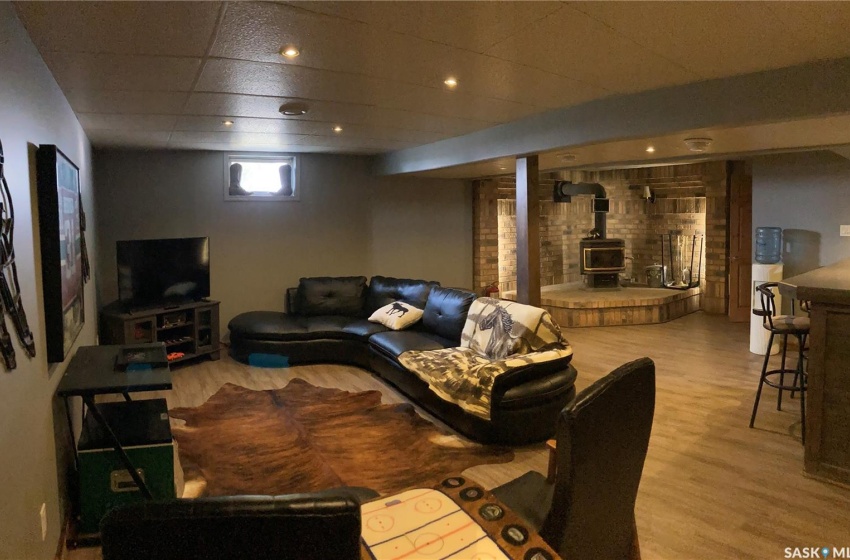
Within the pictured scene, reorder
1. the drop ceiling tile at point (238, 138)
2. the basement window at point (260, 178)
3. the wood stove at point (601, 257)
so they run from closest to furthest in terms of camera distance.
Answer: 1. the drop ceiling tile at point (238, 138)
2. the basement window at point (260, 178)
3. the wood stove at point (601, 257)

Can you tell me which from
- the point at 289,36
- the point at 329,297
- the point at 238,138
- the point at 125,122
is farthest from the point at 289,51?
the point at 329,297

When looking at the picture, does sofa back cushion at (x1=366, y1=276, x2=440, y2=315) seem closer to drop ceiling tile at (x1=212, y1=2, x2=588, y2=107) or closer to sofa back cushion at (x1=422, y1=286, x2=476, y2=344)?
sofa back cushion at (x1=422, y1=286, x2=476, y2=344)

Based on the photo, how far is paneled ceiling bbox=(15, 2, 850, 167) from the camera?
2156mm

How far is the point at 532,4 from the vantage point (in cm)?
210

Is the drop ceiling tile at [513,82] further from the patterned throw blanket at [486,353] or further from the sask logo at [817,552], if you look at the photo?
the sask logo at [817,552]

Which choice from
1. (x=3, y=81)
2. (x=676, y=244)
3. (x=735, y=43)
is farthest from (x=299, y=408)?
(x=676, y=244)

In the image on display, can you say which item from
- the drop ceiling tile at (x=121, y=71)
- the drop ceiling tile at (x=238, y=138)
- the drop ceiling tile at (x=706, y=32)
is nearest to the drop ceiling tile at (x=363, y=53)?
the drop ceiling tile at (x=121, y=71)

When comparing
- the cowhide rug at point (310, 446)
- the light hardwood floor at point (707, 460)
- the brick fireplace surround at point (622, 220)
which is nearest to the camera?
the light hardwood floor at point (707, 460)

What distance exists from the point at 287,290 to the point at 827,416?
17.8 ft

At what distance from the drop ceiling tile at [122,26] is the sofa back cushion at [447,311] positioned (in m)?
A: 2.97

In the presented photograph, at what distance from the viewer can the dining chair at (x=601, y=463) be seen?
1.56 meters

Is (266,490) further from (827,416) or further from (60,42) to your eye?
(827,416)

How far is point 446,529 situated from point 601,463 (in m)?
0.49

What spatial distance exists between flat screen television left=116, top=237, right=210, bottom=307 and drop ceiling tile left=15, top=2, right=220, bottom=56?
3.19 meters
